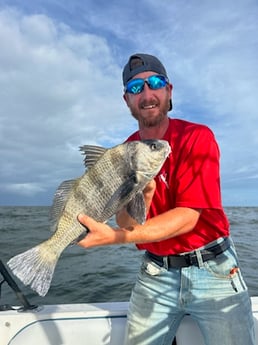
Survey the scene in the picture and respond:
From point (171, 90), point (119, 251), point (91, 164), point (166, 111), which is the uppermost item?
point (171, 90)

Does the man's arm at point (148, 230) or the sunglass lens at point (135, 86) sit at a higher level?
the sunglass lens at point (135, 86)

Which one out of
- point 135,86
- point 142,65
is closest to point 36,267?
point 135,86

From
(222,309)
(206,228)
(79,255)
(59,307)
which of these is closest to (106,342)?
(59,307)

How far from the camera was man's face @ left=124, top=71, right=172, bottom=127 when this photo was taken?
11.2 ft

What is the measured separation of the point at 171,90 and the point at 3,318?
297 centimetres

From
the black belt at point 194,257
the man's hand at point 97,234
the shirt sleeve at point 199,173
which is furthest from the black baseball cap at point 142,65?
the black belt at point 194,257

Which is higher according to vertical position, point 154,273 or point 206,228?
point 206,228

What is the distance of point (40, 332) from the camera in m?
3.85

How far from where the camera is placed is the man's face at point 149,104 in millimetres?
3426

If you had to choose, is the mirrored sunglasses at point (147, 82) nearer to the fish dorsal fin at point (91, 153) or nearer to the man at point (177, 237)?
the man at point (177, 237)

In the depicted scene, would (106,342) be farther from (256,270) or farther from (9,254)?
(9,254)

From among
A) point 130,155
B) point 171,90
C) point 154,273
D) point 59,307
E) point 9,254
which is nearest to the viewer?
point 130,155

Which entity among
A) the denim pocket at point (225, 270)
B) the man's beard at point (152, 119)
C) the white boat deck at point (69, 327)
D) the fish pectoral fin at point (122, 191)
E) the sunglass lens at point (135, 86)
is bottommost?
the white boat deck at point (69, 327)

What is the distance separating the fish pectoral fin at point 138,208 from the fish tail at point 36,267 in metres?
0.66
